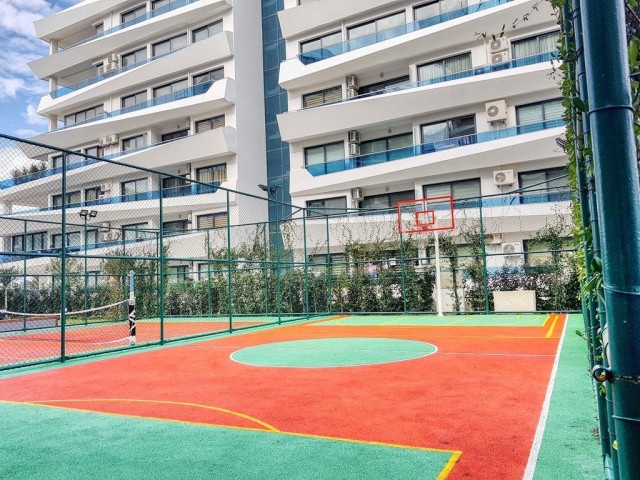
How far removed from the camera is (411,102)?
23.0 meters

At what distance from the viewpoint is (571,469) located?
3.18 metres

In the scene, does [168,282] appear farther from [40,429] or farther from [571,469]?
[571,469]

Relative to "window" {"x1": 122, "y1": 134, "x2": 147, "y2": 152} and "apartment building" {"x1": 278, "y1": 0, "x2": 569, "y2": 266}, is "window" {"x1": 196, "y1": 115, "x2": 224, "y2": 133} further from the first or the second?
"apartment building" {"x1": 278, "y1": 0, "x2": 569, "y2": 266}

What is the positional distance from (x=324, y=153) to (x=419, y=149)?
538 centimetres

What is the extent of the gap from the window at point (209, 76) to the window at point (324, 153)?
7.06 metres

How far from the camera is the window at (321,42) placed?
85.5 ft

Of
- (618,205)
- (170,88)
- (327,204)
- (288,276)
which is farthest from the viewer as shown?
(170,88)

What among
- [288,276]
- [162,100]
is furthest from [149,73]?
[288,276]

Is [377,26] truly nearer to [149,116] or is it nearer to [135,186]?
[149,116]

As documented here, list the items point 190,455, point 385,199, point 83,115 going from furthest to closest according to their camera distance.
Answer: point 83,115
point 385,199
point 190,455

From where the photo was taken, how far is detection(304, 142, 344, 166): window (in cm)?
2595

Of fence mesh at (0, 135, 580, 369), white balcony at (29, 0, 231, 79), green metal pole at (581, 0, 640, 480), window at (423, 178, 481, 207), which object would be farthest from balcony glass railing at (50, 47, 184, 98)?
green metal pole at (581, 0, 640, 480)

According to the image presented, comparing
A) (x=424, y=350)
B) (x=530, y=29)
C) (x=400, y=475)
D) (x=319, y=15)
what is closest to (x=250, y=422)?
(x=400, y=475)

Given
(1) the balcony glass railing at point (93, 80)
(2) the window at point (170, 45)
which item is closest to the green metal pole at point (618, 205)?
(1) the balcony glass railing at point (93, 80)
